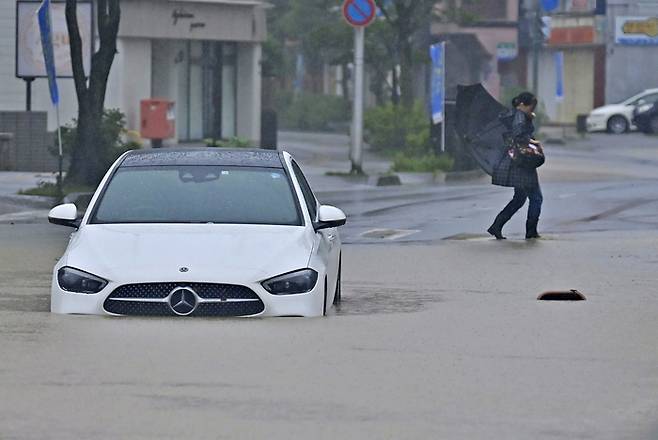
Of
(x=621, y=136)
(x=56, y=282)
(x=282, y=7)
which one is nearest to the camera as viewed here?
(x=56, y=282)

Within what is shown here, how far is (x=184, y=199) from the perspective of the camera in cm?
1232

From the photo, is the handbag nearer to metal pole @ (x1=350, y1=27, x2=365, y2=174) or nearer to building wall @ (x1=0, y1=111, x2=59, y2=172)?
metal pole @ (x1=350, y1=27, x2=365, y2=174)

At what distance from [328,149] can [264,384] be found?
3990 cm

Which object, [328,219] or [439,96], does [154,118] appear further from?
[328,219]

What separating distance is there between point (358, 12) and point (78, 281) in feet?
74.6

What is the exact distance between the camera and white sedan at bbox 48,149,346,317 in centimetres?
1109

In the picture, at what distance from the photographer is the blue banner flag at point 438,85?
37625 mm

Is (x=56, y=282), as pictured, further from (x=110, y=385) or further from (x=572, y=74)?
(x=572, y=74)

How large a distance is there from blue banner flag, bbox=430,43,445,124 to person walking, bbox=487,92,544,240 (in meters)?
16.8

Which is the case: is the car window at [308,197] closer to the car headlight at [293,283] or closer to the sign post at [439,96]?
the car headlight at [293,283]

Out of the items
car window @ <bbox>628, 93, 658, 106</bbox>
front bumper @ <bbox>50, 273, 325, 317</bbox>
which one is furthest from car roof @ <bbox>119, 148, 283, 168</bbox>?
car window @ <bbox>628, 93, 658, 106</bbox>

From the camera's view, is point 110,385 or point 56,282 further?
point 56,282

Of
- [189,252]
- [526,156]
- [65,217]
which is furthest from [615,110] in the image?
[189,252]

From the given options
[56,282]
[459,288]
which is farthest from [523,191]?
[56,282]
